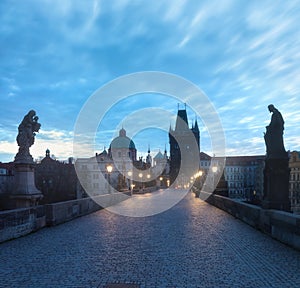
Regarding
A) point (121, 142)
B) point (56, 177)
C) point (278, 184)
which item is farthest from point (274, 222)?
point (121, 142)

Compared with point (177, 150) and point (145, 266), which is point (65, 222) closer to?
point (145, 266)

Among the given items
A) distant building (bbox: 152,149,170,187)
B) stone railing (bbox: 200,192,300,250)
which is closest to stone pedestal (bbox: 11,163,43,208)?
stone railing (bbox: 200,192,300,250)

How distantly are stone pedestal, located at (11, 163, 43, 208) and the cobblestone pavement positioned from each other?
5.79 feet

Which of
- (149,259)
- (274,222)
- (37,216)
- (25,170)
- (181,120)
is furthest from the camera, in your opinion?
(181,120)

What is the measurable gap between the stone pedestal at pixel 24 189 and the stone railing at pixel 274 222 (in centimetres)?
825

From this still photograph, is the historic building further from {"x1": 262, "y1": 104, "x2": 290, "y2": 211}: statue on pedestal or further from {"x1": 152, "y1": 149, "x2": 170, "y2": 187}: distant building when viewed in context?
{"x1": 262, "y1": 104, "x2": 290, "y2": 211}: statue on pedestal

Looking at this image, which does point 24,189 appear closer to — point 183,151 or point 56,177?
point 56,177

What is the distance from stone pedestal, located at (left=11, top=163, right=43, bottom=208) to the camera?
12773 mm

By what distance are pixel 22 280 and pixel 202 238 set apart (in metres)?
5.88

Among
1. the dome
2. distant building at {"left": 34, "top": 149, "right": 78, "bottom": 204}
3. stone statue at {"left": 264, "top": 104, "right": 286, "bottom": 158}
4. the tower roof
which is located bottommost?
distant building at {"left": 34, "top": 149, "right": 78, "bottom": 204}

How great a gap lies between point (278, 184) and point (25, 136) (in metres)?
9.54

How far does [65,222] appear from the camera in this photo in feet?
46.3

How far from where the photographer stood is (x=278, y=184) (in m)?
11.1

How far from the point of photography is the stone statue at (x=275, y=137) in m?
11.1
